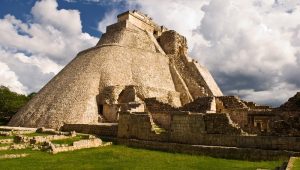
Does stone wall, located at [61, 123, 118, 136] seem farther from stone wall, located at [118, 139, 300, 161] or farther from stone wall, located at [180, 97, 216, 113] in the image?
stone wall, located at [180, 97, 216, 113]

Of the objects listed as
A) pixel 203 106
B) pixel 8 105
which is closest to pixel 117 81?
pixel 203 106

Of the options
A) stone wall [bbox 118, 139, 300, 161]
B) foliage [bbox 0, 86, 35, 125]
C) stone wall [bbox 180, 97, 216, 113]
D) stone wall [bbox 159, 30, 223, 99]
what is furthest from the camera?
foliage [bbox 0, 86, 35, 125]

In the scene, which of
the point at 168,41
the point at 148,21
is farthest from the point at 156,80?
the point at 148,21

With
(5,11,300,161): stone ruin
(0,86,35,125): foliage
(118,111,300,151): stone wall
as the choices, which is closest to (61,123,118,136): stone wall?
(5,11,300,161): stone ruin

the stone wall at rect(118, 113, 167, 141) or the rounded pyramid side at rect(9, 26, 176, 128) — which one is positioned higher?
the rounded pyramid side at rect(9, 26, 176, 128)

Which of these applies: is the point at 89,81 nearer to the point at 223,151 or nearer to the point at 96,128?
the point at 96,128

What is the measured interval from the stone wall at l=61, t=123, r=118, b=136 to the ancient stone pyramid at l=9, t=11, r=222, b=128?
103 cm

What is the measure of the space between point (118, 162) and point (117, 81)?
20505 mm

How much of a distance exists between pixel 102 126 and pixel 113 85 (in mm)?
9144

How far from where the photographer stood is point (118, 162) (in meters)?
13.6

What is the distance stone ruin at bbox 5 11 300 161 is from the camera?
16531mm

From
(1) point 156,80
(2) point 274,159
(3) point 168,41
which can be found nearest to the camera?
(2) point 274,159

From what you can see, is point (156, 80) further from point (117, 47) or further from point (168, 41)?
point (168, 41)

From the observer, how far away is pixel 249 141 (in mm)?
15094
